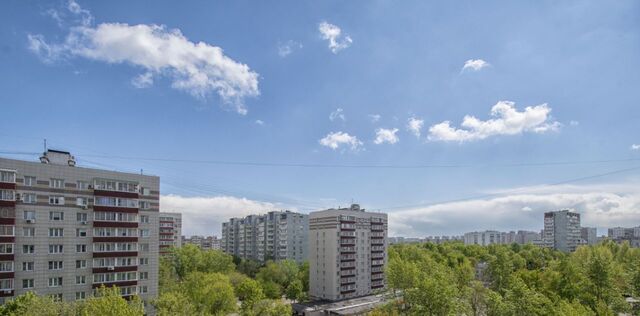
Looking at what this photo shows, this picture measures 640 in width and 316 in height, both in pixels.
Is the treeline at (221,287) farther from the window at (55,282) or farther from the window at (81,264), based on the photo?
the window at (55,282)

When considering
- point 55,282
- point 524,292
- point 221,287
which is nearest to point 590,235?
point 524,292

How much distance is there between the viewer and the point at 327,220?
74.1 metres

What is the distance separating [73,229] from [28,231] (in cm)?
344

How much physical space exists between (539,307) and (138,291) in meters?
37.6

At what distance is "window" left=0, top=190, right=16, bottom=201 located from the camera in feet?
110

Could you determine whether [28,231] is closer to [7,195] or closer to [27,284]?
[7,195]

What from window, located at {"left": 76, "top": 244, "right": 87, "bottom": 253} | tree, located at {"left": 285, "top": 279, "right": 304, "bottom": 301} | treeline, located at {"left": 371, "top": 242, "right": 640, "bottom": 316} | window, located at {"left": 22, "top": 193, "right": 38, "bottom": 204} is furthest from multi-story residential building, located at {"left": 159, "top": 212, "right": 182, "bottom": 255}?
window, located at {"left": 22, "top": 193, "right": 38, "bottom": 204}

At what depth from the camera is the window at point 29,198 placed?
34.8 meters

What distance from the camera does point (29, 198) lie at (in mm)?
35156

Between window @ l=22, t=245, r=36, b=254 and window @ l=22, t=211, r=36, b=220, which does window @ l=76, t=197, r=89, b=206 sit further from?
window @ l=22, t=245, r=36, b=254

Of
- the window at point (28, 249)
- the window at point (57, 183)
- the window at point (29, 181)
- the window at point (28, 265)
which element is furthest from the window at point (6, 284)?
the window at point (57, 183)

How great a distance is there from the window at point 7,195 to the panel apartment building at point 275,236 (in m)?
71.8

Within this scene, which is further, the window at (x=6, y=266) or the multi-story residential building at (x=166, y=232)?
the multi-story residential building at (x=166, y=232)

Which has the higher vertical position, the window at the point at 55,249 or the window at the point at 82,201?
the window at the point at 82,201
